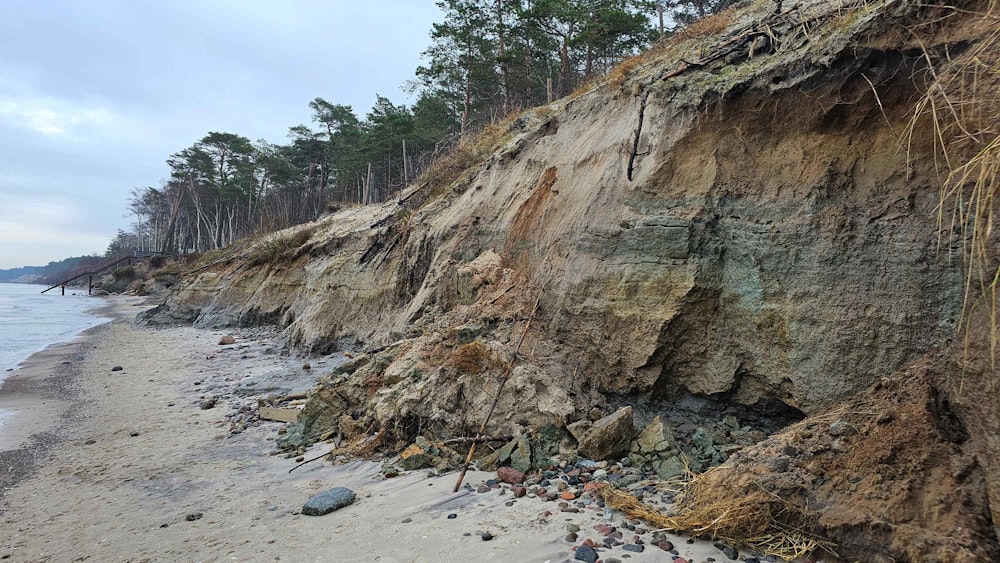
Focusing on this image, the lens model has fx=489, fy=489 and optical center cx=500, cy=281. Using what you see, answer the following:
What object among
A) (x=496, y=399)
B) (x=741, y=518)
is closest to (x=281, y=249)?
(x=496, y=399)

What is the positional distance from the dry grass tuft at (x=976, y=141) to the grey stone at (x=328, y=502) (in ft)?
13.3

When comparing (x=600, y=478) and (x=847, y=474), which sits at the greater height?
(x=847, y=474)

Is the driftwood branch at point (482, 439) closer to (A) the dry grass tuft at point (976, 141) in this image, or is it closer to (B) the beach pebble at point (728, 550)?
(B) the beach pebble at point (728, 550)

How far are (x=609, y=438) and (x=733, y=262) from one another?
6.44 ft

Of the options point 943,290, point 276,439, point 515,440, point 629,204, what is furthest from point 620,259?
point 276,439

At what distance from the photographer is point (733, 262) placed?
4469 mm

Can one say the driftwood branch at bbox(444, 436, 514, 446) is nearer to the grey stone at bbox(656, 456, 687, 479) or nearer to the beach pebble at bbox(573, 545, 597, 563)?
the grey stone at bbox(656, 456, 687, 479)

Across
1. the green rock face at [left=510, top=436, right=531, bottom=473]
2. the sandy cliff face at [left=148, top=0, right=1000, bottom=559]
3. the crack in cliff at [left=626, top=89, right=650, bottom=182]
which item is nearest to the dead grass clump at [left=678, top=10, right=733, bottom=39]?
the sandy cliff face at [left=148, top=0, right=1000, bottom=559]

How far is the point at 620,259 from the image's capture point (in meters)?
5.20

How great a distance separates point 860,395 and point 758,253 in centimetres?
138

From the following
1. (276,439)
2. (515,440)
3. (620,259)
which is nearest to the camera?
(515,440)

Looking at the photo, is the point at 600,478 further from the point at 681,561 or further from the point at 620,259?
the point at 620,259

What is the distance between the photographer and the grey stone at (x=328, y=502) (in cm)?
379

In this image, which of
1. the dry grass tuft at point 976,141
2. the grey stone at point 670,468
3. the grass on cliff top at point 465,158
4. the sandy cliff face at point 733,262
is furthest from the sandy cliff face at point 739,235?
the grass on cliff top at point 465,158
